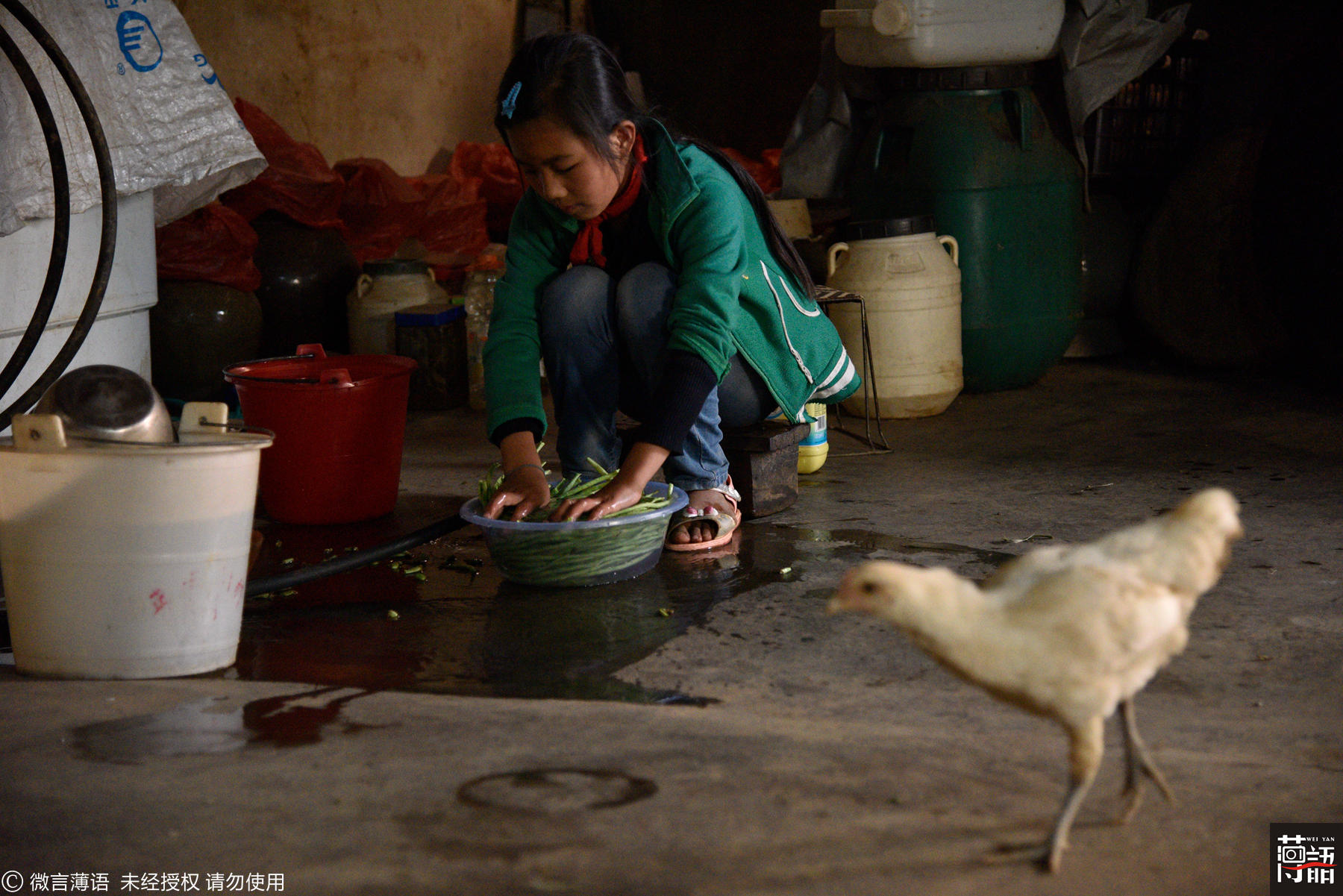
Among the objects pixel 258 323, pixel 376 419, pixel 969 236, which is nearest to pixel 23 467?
pixel 376 419

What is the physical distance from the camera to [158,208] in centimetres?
360

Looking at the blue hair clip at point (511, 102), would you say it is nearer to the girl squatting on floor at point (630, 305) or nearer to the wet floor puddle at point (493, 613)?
the girl squatting on floor at point (630, 305)

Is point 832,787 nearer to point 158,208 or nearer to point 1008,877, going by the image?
point 1008,877

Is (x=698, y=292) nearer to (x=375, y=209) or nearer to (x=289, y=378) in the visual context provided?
(x=289, y=378)

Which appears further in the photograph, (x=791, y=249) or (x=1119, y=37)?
(x=1119, y=37)

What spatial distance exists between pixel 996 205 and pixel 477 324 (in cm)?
191

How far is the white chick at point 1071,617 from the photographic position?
1.22 metres

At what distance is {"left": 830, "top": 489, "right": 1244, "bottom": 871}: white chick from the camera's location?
1222mm

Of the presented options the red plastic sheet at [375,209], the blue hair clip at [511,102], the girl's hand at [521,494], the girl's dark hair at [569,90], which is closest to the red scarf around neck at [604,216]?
the girl's dark hair at [569,90]

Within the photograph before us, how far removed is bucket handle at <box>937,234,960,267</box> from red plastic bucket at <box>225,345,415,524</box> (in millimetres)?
2093

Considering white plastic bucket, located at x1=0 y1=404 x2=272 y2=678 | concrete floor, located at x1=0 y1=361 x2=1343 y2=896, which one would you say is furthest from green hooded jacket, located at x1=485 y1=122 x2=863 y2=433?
white plastic bucket, located at x1=0 y1=404 x2=272 y2=678

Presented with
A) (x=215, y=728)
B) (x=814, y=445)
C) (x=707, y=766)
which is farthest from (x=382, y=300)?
Answer: (x=707, y=766)

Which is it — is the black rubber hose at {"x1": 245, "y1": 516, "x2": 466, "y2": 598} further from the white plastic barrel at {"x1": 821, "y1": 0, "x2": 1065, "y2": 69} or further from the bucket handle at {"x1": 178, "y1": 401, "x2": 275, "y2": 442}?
the white plastic barrel at {"x1": 821, "y1": 0, "x2": 1065, "y2": 69}

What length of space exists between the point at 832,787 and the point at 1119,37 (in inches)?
155
